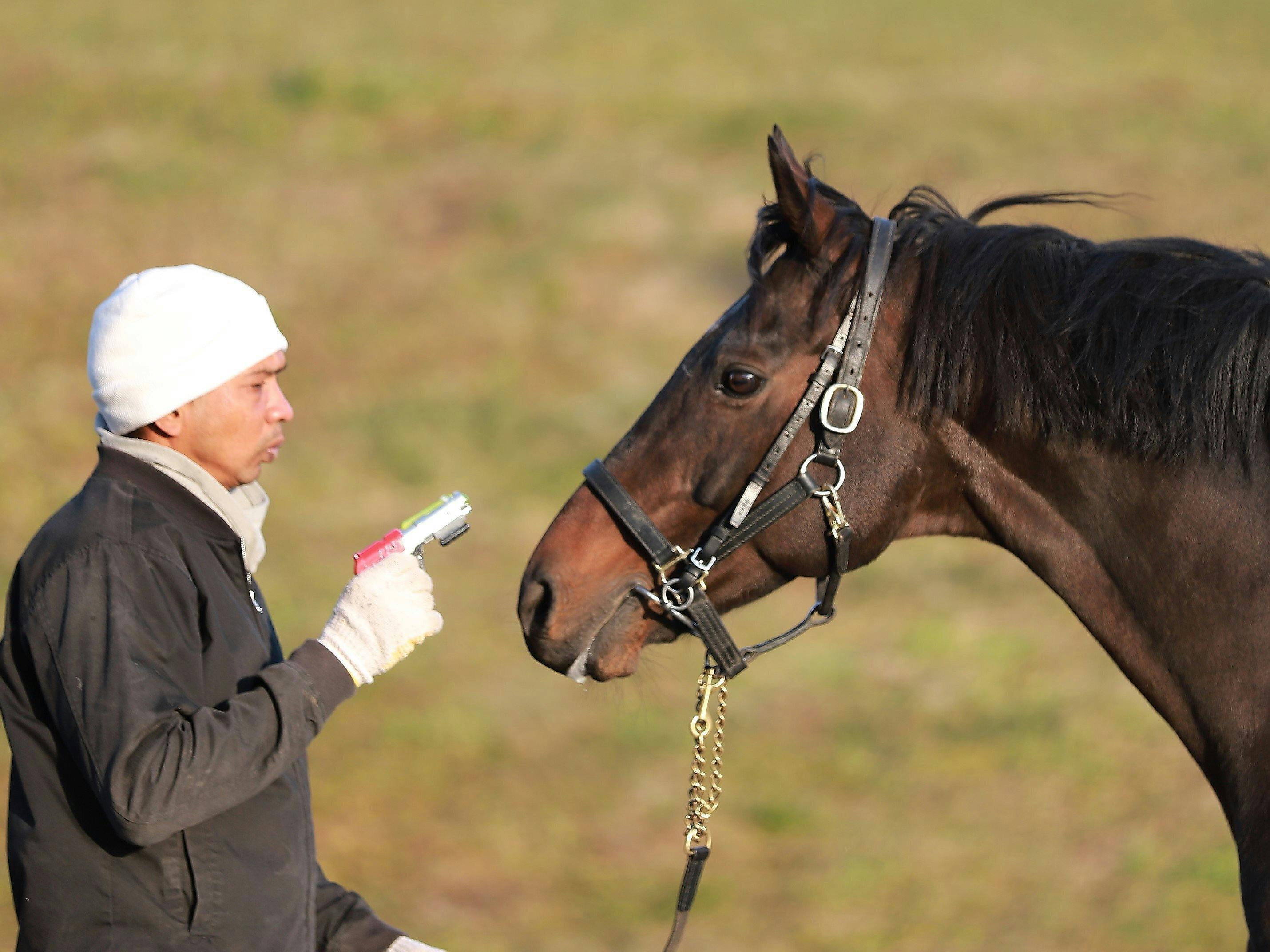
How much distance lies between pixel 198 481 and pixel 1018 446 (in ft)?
5.65

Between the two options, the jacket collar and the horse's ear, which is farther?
the horse's ear

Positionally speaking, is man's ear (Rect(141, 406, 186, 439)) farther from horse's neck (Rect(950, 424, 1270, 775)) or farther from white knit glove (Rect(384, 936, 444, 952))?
horse's neck (Rect(950, 424, 1270, 775))

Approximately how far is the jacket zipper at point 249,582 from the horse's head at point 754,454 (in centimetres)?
64

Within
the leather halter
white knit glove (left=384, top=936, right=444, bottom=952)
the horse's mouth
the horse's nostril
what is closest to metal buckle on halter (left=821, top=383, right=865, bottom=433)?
the leather halter

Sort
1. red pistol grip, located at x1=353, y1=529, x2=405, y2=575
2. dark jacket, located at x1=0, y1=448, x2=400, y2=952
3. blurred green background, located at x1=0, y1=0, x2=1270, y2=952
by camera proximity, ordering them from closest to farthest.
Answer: dark jacket, located at x1=0, y1=448, x2=400, y2=952 < red pistol grip, located at x1=353, y1=529, x2=405, y2=575 < blurred green background, located at x1=0, y1=0, x2=1270, y2=952

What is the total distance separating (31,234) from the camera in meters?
12.8

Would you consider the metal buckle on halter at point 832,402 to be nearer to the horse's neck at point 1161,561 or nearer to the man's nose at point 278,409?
the horse's neck at point 1161,561

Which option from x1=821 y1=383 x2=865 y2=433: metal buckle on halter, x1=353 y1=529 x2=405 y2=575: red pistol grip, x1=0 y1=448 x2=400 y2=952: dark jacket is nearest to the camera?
x1=0 y1=448 x2=400 y2=952: dark jacket

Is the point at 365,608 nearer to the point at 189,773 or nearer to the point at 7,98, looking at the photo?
the point at 189,773

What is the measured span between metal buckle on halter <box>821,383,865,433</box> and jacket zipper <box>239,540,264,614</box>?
126 centimetres

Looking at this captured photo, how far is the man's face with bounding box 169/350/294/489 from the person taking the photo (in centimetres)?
231

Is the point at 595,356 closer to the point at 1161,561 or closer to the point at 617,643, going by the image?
the point at 617,643

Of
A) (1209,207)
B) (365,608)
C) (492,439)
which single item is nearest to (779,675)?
(492,439)

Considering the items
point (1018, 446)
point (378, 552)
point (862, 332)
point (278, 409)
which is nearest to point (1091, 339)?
point (1018, 446)
